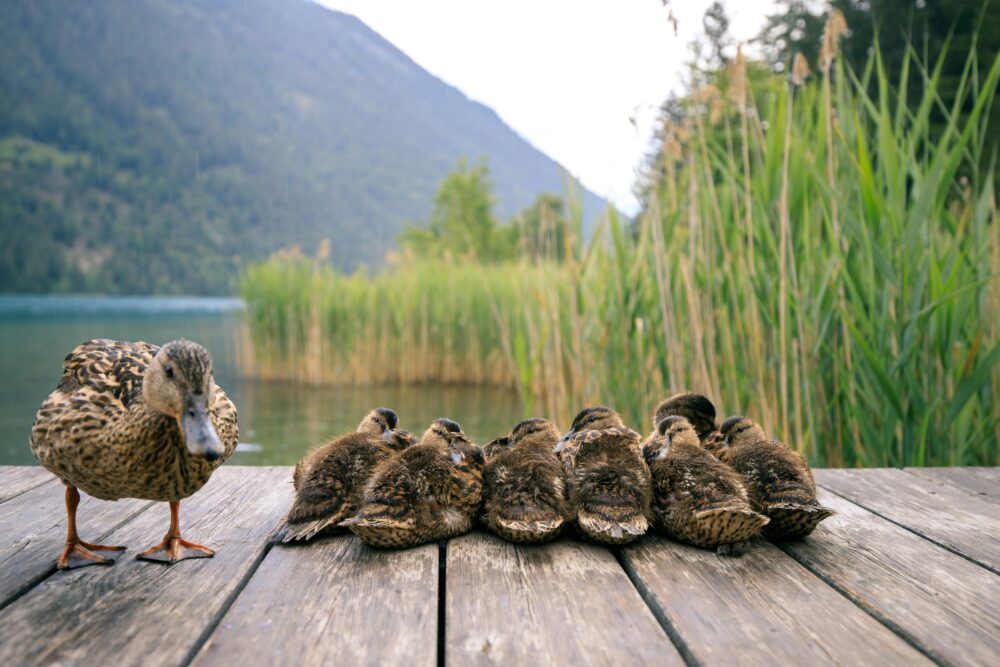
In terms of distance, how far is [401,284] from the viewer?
39.9 ft

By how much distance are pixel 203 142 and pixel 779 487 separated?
85.6 m

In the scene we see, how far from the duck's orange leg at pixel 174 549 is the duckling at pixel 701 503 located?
49.9 inches

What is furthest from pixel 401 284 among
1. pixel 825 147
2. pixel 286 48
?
pixel 286 48

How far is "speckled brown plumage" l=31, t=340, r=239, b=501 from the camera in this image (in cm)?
161

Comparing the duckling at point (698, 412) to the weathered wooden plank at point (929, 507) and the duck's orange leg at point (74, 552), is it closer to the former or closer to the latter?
the weathered wooden plank at point (929, 507)

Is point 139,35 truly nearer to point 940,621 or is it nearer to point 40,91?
point 40,91

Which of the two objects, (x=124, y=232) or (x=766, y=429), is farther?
(x=124, y=232)

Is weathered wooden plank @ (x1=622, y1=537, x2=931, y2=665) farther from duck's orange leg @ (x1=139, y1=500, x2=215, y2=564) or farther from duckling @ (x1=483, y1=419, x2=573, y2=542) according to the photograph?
duck's orange leg @ (x1=139, y1=500, x2=215, y2=564)

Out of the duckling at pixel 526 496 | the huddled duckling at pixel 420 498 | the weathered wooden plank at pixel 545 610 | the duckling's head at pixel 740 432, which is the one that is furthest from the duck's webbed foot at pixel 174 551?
the duckling's head at pixel 740 432

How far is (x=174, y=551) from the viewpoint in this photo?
1.74 metres

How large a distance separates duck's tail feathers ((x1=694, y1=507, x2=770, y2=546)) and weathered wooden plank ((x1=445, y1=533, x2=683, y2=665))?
0.27 meters

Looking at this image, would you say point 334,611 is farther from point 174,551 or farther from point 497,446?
point 497,446

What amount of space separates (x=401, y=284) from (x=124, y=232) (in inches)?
2063

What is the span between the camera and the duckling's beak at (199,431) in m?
1.40
